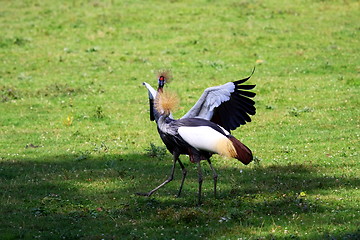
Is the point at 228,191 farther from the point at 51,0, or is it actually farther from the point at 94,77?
the point at 51,0

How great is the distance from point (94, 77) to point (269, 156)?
417 inches

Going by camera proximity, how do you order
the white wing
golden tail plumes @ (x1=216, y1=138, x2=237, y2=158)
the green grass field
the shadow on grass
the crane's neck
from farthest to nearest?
1. the white wing
2. the crane's neck
3. golden tail plumes @ (x1=216, y1=138, x2=237, y2=158)
4. the green grass field
5. the shadow on grass

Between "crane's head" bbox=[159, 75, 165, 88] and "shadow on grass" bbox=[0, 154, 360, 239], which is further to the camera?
"crane's head" bbox=[159, 75, 165, 88]

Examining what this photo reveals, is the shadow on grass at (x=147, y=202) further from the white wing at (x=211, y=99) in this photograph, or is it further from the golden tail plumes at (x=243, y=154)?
the white wing at (x=211, y=99)

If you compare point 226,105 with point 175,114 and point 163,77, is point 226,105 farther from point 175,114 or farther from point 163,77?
point 175,114

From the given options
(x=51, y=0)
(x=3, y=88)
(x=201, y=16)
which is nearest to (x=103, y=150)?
(x=3, y=88)

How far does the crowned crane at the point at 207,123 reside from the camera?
1043 centimetres

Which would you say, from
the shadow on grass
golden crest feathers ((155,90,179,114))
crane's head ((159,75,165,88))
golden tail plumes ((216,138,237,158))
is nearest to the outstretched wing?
golden crest feathers ((155,90,179,114))

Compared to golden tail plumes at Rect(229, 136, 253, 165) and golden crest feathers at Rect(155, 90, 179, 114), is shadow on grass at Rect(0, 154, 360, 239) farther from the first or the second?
golden crest feathers at Rect(155, 90, 179, 114)

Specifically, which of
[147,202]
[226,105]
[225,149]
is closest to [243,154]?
[225,149]

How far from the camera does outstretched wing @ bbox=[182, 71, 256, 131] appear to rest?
434 inches

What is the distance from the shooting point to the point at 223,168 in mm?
13492

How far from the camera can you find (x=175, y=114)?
1880 cm

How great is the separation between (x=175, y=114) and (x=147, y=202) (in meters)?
8.05
